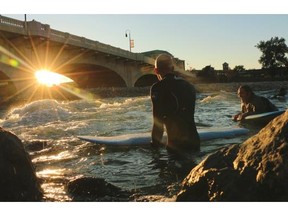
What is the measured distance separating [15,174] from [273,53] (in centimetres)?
7086

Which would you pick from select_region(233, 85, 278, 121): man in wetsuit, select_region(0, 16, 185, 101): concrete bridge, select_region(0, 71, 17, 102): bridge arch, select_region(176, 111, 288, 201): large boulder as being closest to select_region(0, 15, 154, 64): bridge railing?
select_region(0, 16, 185, 101): concrete bridge

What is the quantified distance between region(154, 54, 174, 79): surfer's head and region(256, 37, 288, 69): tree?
2345 inches

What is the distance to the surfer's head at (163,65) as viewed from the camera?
19.2ft

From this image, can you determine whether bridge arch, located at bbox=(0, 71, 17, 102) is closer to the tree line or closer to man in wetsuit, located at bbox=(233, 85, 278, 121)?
man in wetsuit, located at bbox=(233, 85, 278, 121)

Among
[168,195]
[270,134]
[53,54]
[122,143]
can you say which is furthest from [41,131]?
[53,54]

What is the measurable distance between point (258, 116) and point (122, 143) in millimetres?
3902

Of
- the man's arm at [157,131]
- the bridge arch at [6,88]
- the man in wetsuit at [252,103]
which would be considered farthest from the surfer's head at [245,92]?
the bridge arch at [6,88]

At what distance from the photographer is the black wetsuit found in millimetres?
5879

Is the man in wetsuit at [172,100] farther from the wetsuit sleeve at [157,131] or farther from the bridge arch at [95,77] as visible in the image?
the bridge arch at [95,77]

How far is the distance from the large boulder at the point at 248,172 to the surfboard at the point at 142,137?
4.26 metres

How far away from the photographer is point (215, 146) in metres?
7.55

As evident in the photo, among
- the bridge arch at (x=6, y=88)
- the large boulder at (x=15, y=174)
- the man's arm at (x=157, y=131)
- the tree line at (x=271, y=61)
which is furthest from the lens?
the tree line at (x=271, y=61)

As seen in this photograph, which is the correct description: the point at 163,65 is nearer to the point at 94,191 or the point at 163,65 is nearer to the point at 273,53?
the point at 94,191

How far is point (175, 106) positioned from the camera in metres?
5.88
